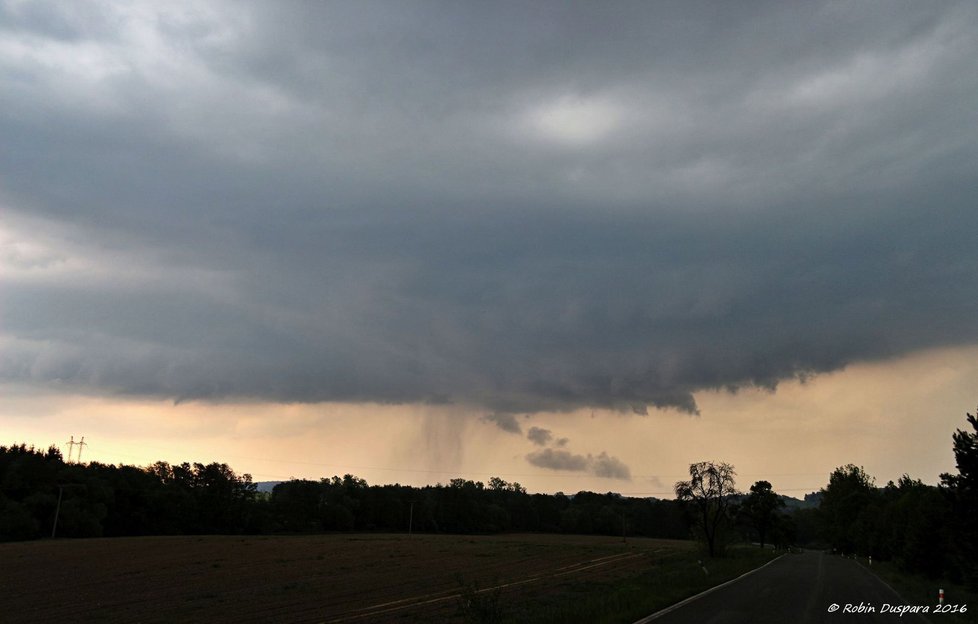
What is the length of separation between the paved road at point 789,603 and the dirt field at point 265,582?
936 cm

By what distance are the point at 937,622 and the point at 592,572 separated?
37.7 m

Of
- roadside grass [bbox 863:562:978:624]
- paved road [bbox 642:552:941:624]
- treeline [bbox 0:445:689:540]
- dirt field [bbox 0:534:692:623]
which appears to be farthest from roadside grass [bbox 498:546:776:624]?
treeline [bbox 0:445:689:540]

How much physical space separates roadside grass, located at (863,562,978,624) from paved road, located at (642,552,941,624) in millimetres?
560

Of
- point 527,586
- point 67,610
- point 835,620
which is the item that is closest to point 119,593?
point 67,610

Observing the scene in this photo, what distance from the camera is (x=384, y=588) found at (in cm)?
4691

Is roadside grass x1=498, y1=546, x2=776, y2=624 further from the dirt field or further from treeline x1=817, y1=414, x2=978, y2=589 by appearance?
treeline x1=817, y1=414, x2=978, y2=589

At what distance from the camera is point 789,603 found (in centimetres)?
2998

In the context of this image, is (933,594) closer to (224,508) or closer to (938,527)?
(938,527)

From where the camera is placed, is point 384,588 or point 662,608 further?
point 384,588

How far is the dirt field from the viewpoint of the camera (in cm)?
3606

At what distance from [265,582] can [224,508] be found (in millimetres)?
111581

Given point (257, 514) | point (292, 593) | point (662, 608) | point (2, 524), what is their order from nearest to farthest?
point (662, 608), point (292, 593), point (2, 524), point (257, 514)

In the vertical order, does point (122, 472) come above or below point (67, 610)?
above

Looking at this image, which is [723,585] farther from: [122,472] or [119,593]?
[122,472]
